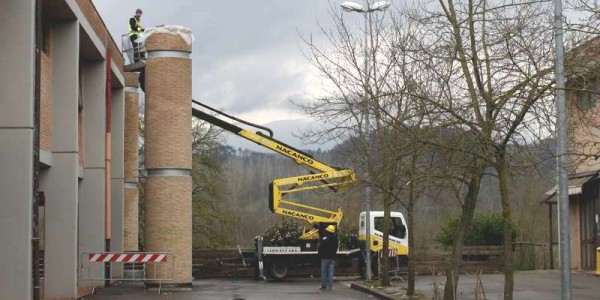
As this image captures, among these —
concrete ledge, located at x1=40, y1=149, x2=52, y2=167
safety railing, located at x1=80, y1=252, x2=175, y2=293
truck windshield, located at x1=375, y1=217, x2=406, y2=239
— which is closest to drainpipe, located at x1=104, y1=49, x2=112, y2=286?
safety railing, located at x1=80, y1=252, x2=175, y2=293

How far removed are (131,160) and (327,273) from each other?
35.7 ft

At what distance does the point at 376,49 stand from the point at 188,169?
6.43 metres

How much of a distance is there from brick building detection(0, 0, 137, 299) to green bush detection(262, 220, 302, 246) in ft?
17.8

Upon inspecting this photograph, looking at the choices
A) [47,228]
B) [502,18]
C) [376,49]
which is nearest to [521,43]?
[502,18]

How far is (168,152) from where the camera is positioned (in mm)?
26672

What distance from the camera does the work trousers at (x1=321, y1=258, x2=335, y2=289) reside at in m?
27.8

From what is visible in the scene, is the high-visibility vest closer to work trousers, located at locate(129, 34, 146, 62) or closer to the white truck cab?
work trousers, located at locate(129, 34, 146, 62)

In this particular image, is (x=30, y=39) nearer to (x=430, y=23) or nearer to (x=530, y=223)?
(x=430, y=23)

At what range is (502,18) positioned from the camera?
47.8ft

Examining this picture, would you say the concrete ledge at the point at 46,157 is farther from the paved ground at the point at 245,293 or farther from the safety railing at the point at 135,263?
the paved ground at the point at 245,293

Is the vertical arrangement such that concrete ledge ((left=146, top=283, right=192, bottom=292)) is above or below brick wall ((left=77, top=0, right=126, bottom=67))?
below

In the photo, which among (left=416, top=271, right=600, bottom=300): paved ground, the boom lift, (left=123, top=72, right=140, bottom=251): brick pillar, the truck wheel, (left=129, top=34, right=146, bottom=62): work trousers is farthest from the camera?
(left=123, top=72, right=140, bottom=251): brick pillar

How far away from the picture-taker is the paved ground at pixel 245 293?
922 inches

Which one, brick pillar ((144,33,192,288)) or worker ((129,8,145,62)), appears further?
worker ((129,8,145,62))
